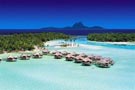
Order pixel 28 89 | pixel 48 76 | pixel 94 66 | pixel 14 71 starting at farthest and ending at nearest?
pixel 94 66 < pixel 14 71 < pixel 48 76 < pixel 28 89

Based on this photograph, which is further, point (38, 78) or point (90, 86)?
point (38, 78)

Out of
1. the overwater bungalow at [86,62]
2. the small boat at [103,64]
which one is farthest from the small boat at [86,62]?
the small boat at [103,64]

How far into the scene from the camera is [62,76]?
34094 millimetres

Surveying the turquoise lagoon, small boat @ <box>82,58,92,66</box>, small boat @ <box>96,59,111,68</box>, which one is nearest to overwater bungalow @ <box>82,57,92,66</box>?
small boat @ <box>82,58,92,66</box>

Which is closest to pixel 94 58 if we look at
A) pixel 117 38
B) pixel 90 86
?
pixel 90 86

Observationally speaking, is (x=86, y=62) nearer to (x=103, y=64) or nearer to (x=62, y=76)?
(x=103, y=64)

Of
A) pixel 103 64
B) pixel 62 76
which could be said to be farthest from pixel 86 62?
pixel 62 76

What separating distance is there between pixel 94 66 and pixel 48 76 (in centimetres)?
901

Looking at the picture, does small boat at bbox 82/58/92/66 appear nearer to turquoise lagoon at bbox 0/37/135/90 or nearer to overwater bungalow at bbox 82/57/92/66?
overwater bungalow at bbox 82/57/92/66

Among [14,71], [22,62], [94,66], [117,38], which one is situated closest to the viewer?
[14,71]

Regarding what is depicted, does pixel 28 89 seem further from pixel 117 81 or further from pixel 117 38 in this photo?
pixel 117 38

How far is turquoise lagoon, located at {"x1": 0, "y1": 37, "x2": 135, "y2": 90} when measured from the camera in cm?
2907

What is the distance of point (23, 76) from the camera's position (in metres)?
34.1

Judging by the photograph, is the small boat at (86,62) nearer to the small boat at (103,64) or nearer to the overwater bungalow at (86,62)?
the overwater bungalow at (86,62)
